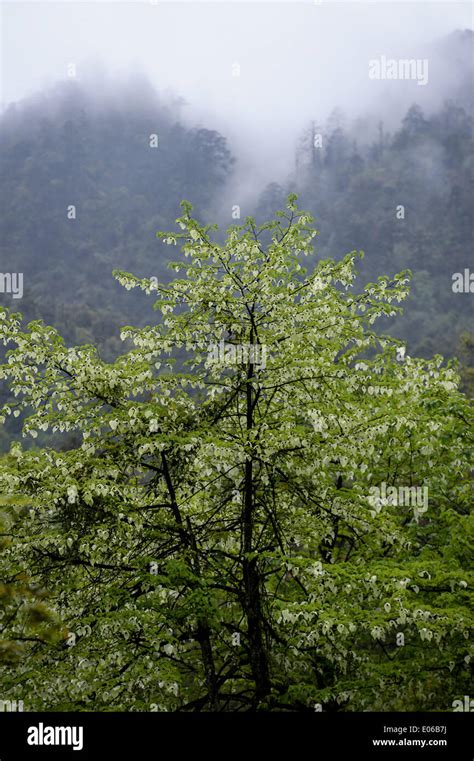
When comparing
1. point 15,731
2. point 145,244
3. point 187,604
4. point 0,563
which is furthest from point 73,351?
point 145,244

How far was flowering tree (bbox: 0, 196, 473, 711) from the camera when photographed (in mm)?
7660

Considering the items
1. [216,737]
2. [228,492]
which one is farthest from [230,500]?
[216,737]

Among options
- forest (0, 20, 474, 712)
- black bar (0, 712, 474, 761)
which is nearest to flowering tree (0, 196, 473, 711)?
forest (0, 20, 474, 712)

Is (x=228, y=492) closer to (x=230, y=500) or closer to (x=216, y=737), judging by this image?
(x=230, y=500)

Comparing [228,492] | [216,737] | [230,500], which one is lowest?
[216,737]

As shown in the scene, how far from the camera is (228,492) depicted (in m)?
9.36

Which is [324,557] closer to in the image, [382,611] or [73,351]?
[382,611]

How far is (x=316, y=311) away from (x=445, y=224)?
17475 cm

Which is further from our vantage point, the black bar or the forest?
the forest

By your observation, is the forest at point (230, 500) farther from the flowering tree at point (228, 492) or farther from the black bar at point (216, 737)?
the black bar at point (216, 737)

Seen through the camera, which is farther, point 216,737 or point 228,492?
point 228,492

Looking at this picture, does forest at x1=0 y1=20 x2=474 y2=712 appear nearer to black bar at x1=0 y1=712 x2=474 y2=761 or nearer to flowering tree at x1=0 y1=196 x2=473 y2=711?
flowering tree at x1=0 y1=196 x2=473 y2=711

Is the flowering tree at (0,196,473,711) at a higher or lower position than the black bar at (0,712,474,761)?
higher

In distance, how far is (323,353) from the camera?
9117mm
